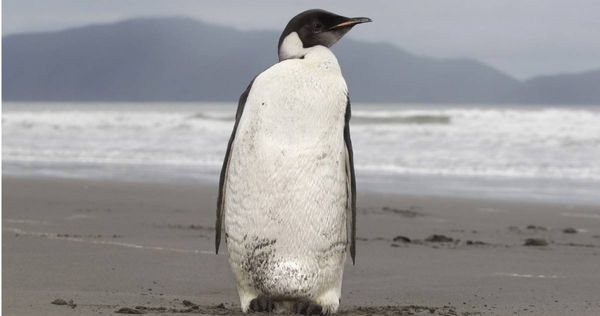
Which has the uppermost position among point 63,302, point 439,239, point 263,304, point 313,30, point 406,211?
point 313,30

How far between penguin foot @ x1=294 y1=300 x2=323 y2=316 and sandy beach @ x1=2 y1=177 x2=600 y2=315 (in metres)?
0.28

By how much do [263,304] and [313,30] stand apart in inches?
42.5

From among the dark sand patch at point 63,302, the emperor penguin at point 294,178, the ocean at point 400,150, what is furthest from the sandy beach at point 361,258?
the ocean at point 400,150

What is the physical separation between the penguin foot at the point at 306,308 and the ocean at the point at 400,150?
7.45 meters

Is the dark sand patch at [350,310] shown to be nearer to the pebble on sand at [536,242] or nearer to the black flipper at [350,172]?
the black flipper at [350,172]

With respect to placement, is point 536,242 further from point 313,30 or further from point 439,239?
point 313,30

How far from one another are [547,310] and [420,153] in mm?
13502

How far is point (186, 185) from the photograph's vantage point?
40.6 feet

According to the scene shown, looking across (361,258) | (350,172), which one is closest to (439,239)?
(361,258)

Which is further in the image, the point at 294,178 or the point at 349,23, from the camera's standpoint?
the point at 349,23

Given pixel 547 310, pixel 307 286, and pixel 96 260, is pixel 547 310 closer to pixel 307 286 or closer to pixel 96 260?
pixel 307 286

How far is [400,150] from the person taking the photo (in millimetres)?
18688

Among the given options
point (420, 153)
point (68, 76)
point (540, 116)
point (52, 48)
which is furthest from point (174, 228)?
point (52, 48)

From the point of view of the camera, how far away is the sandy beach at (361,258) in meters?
4.54
